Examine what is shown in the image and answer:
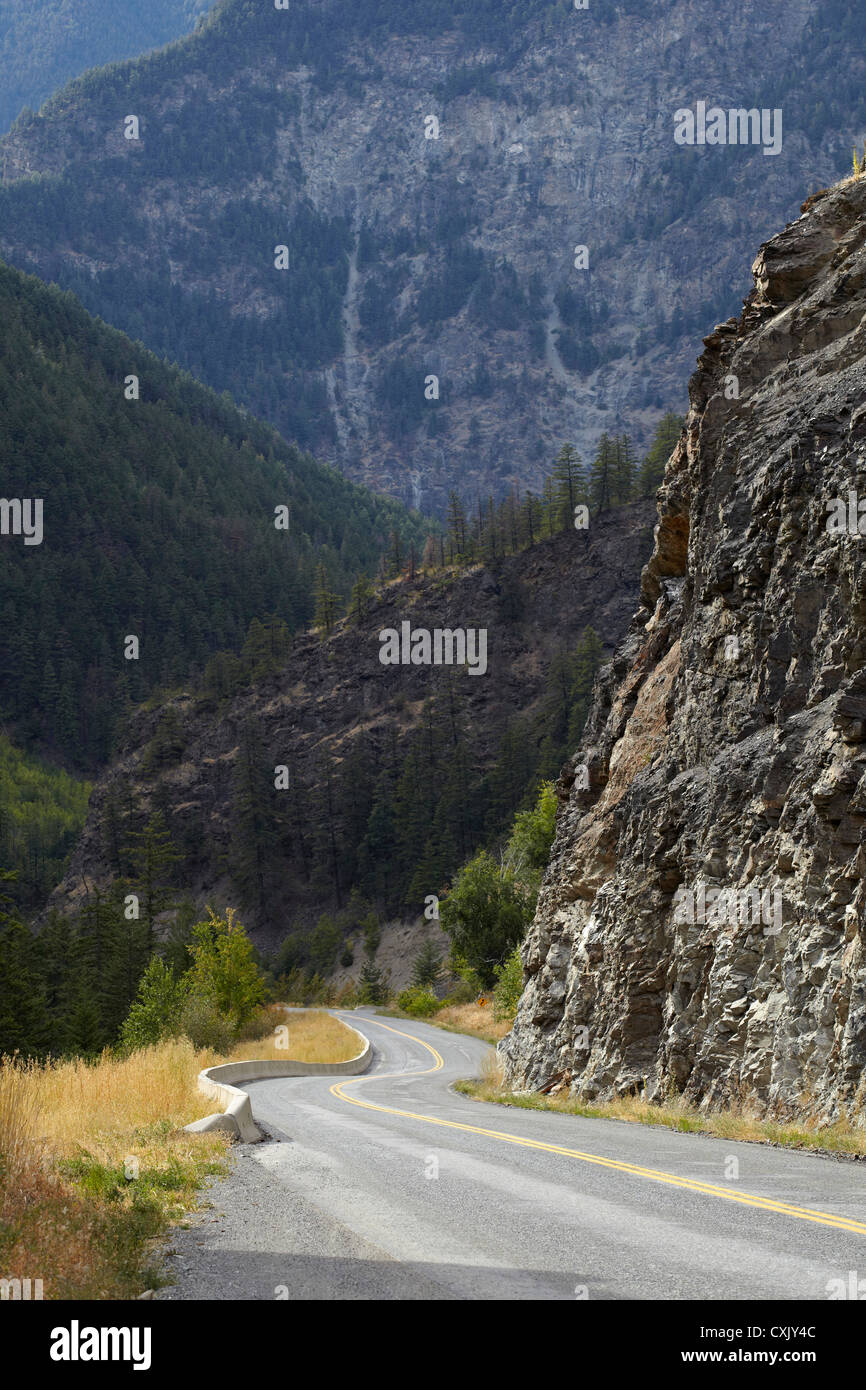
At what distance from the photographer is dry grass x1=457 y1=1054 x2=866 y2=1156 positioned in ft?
49.5

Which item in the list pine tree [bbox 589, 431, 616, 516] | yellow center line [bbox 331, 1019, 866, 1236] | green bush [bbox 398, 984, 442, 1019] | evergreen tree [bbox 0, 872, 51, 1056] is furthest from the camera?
pine tree [bbox 589, 431, 616, 516]

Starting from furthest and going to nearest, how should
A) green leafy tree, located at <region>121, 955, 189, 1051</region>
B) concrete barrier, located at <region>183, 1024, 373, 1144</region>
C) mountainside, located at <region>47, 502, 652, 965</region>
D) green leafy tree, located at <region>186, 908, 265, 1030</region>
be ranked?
mountainside, located at <region>47, 502, 652, 965</region>
green leafy tree, located at <region>186, 908, 265, 1030</region>
green leafy tree, located at <region>121, 955, 189, 1051</region>
concrete barrier, located at <region>183, 1024, 373, 1144</region>

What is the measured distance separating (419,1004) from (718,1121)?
61540mm

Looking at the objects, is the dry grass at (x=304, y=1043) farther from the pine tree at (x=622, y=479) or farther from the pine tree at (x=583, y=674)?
the pine tree at (x=622, y=479)

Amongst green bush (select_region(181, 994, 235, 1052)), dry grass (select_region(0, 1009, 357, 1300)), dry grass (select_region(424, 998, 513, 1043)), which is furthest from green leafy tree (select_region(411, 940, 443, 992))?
dry grass (select_region(0, 1009, 357, 1300))

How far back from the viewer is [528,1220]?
10.2 meters

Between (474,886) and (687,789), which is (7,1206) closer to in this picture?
(687,789)

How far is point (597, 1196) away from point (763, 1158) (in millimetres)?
3680

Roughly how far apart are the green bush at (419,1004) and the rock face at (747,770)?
45735 mm

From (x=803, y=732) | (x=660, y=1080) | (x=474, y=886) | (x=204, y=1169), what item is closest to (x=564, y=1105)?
(x=660, y=1080)

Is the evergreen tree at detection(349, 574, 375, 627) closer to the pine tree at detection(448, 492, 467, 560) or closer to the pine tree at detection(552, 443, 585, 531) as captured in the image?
the pine tree at detection(448, 492, 467, 560)

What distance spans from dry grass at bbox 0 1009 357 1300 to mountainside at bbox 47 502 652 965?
86227mm

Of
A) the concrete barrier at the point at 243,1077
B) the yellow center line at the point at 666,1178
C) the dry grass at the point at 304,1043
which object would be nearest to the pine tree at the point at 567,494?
the dry grass at the point at 304,1043

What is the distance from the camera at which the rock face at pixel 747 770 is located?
60.1ft
